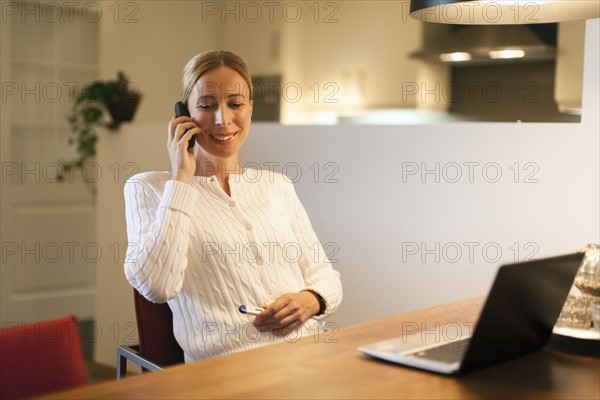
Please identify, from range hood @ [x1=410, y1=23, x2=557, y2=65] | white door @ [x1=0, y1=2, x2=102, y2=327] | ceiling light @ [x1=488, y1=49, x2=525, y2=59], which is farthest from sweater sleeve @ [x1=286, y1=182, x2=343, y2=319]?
white door @ [x1=0, y1=2, x2=102, y2=327]

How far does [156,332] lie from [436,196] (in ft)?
4.39

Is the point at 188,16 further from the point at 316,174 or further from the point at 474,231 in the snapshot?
the point at 474,231

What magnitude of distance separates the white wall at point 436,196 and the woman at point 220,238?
805 mm

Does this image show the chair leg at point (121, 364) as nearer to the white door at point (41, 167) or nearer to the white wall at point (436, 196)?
the white wall at point (436, 196)

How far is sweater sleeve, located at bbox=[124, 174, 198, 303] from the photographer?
1.90m

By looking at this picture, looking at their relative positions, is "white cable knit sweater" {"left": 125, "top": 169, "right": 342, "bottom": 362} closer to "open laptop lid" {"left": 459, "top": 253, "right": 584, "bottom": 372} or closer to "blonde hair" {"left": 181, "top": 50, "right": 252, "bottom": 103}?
"blonde hair" {"left": 181, "top": 50, "right": 252, "bottom": 103}

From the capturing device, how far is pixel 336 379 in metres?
1.24

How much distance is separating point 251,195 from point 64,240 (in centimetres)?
315

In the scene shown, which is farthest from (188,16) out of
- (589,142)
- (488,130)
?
(589,142)

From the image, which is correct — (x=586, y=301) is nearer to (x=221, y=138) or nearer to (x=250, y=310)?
(x=250, y=310)

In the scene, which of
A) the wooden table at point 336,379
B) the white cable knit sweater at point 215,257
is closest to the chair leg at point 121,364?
the white cable knit sweater at point 215,257

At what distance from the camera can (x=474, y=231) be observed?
283 cm

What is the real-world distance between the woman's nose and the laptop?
925mm

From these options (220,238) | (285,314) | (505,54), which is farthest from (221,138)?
(505,54)
